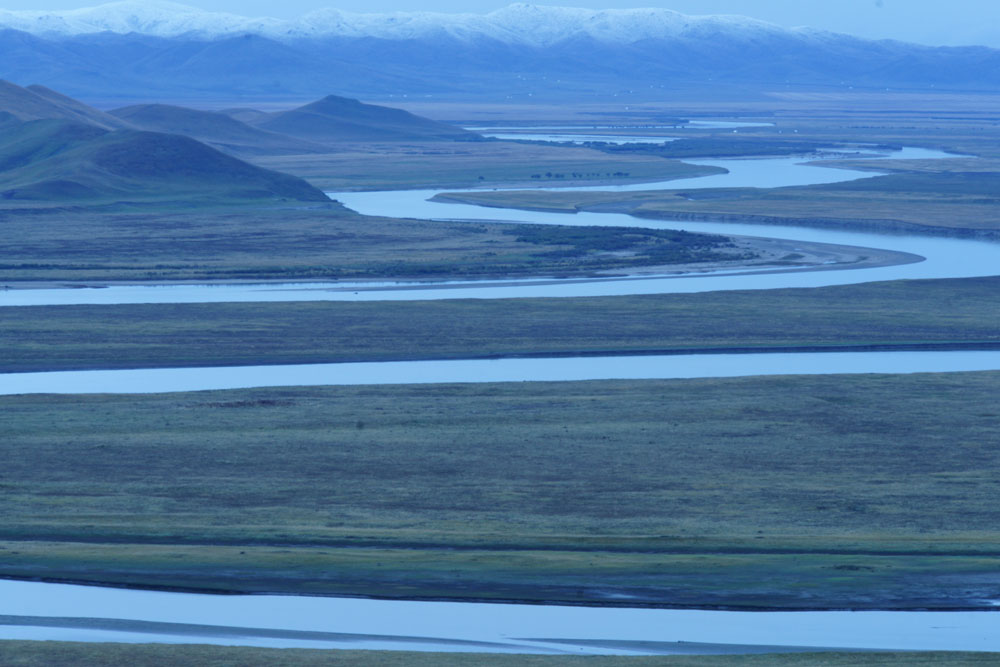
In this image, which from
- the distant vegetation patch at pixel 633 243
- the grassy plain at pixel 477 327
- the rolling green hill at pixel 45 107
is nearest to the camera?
the grassy plain at pixel 477 327

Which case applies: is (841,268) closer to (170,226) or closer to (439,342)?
(439,342)

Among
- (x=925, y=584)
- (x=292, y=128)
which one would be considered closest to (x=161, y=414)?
(x=925, y=584)

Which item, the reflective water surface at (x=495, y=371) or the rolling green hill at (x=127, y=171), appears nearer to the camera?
the reflective water surface at (x=495, y=371)

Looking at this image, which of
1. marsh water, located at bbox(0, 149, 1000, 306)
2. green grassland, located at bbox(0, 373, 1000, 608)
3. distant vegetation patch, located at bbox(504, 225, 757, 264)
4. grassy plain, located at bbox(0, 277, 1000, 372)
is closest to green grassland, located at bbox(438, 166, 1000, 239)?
marsh water, located at bbox(0, 149, 1000, 306)

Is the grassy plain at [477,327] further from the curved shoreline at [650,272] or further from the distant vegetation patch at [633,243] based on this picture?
the distant vegetation patch at [633,243]

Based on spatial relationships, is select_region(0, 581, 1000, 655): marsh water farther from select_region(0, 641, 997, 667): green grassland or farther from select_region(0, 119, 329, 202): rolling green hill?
select_region(0, 119, 329, 202): rolling green hill

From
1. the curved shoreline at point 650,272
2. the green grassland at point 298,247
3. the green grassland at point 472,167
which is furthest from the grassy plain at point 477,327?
the green grassland at point 472,167

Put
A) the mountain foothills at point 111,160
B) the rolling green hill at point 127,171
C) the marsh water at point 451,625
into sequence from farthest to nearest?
the mountain foothills at point 111,160, the rolling green hill at point 127,171, the marsh water at point 451,625
